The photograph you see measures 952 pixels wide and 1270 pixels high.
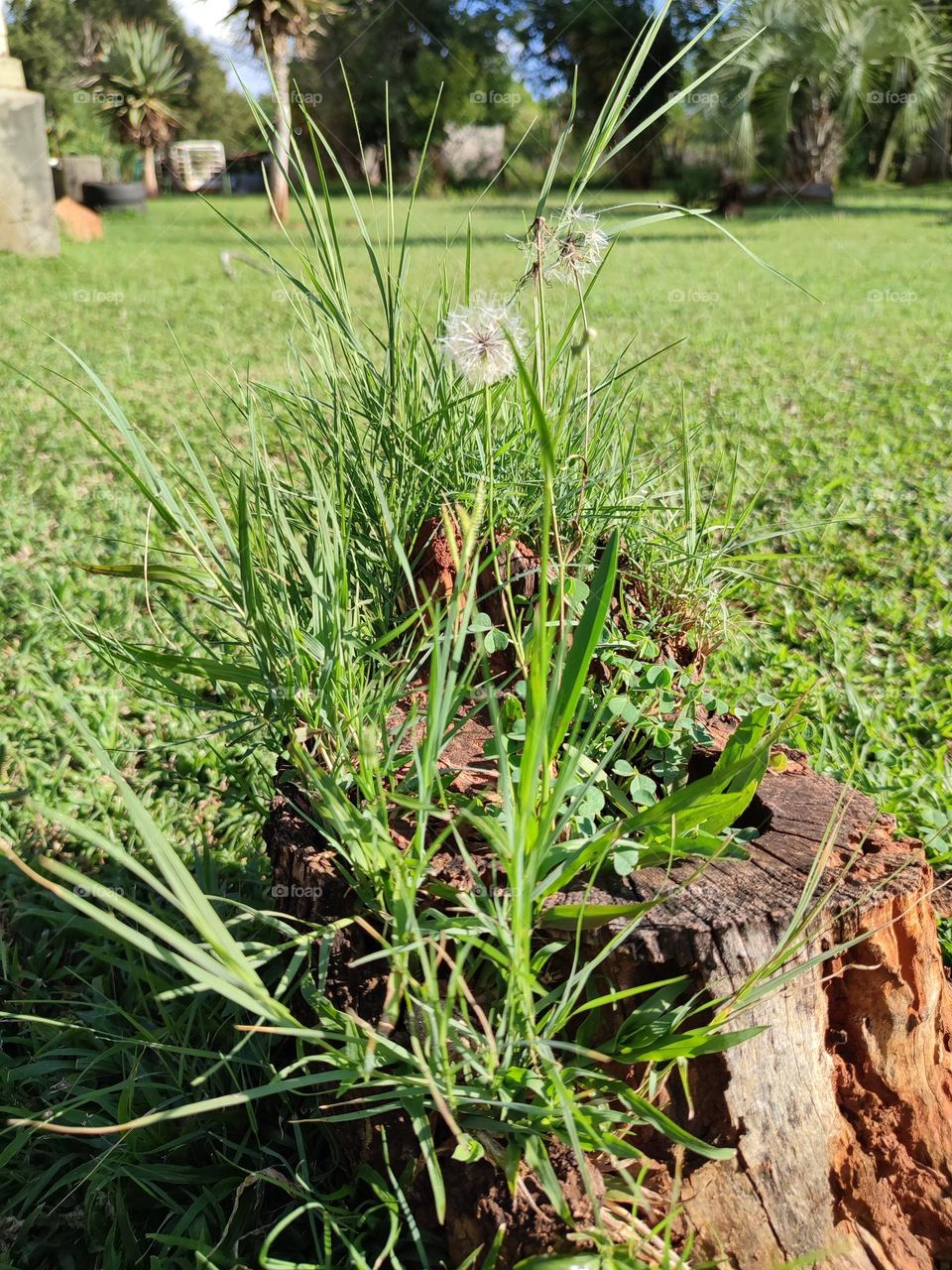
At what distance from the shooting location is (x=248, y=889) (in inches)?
79.0

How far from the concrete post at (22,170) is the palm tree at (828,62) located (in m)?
10.2

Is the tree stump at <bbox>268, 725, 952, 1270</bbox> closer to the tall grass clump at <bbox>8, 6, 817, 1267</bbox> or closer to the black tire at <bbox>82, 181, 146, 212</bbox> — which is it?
the tall grass clump at <bbox>8, 6, 817, 1267</bbox>

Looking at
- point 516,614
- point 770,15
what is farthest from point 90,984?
point 770,15

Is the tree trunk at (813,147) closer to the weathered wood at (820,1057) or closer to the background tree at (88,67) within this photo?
the background tree at (88,67)

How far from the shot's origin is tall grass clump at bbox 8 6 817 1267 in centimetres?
97

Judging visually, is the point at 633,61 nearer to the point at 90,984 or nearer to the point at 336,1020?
the point at 336,1020

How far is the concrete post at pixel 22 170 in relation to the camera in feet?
30.8

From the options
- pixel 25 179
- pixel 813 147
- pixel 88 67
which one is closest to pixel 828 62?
pixel 813 147

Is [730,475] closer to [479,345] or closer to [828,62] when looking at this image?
[479,345]

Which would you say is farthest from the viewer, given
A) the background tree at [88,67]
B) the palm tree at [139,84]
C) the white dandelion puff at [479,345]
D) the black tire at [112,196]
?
the background tree at [88,67]

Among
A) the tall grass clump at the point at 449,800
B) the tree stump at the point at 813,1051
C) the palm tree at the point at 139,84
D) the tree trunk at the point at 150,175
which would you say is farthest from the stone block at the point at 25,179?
the tree trunk at the point at 150,175

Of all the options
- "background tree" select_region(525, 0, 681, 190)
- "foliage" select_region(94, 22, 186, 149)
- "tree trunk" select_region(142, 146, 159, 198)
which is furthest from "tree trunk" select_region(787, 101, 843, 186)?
"tree trunk" select_region(142, 146, 159, 198)

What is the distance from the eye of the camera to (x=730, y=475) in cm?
281

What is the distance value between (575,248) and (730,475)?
1.61m
